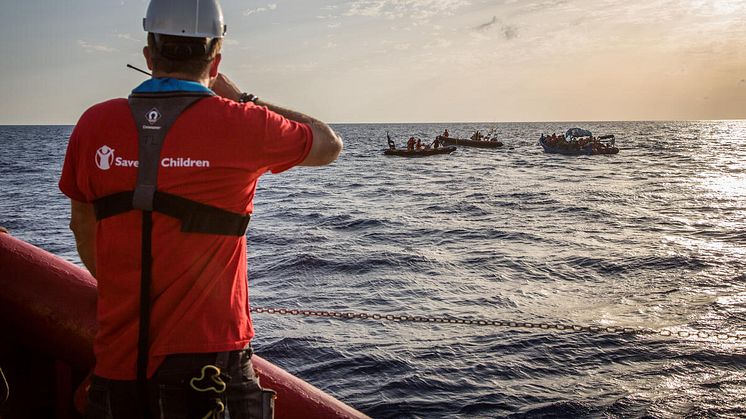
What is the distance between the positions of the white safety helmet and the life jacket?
0.19 meters

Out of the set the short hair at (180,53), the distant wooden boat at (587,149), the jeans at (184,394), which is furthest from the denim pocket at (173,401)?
the distant wooden boat at (587,149)

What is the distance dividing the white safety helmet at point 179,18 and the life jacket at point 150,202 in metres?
0.19

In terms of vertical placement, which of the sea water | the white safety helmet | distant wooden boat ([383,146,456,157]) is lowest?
the sea water

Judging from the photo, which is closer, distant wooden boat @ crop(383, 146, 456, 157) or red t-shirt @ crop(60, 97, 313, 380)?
red t-shirt @ crop(60, 97, 313, 380)

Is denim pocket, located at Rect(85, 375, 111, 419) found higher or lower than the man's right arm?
lower

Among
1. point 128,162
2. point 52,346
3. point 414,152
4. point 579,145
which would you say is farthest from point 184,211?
point 579,145

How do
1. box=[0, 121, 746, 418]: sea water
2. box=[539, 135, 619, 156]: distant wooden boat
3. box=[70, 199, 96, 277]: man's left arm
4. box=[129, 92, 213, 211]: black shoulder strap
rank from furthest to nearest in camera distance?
box=[539, 135, 619, 156]: distant wooden boat < box=[0, 121, 746, 418]: sea water < box=[70, 199, 96, 277]: man's left arm < box=[129, 92, 213, 211]: black shoulder strap

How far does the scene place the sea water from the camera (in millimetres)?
8422

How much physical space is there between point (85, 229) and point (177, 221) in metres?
0.44

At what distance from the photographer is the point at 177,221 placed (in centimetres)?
182

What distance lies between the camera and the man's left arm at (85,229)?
2.03 meters

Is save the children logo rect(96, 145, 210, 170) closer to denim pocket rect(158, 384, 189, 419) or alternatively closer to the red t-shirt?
the red t-shirt

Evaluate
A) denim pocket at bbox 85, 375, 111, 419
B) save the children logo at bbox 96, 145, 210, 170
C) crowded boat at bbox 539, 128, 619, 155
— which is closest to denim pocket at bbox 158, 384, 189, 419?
denim pocket at bbox 85, 375, 111, 419

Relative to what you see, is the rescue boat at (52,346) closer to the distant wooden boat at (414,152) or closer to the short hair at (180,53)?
the short hair at (180,53)
